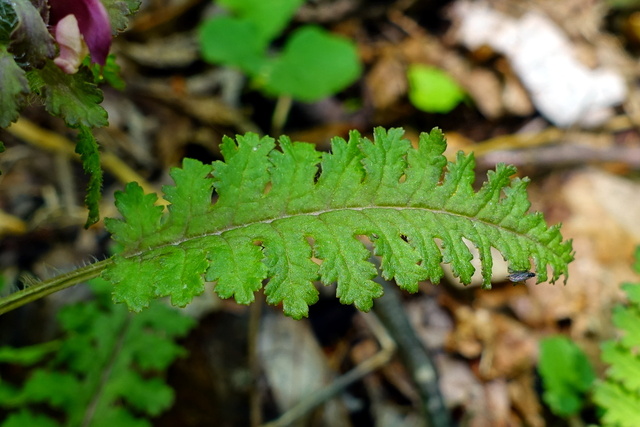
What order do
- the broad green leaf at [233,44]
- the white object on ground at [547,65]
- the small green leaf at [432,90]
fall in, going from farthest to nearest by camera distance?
1. the white object on ground at [547,65]
2. the small green leaf at [432,90]
3. the broad green leaf at [233,44]

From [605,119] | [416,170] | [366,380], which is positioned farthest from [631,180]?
[416,170]

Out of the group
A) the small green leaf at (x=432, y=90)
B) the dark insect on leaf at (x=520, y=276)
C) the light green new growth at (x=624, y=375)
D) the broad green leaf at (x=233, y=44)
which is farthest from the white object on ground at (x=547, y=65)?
the dark insect on leaf at (x=520, y=276)

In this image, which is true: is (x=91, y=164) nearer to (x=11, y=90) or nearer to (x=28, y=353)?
(x=11, y=90)

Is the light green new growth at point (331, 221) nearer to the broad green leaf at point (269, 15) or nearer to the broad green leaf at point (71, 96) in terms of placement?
the broad green leaf at point (71, 96)

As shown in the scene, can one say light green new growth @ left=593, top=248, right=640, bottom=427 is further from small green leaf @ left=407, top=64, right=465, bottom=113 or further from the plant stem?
small green leaf @ left=407, top=64, right=465, bottom=113

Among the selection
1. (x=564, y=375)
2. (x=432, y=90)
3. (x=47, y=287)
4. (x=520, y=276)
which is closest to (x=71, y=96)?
(x=47, y=287)

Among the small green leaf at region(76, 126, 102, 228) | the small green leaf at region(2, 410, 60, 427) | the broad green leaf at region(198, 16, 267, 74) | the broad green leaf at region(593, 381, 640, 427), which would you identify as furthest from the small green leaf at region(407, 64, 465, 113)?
the small green leaf at region(76, 126, 102, 228)
